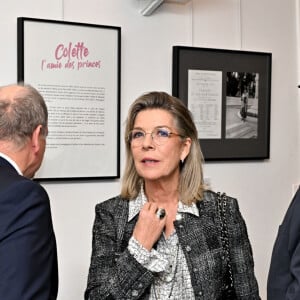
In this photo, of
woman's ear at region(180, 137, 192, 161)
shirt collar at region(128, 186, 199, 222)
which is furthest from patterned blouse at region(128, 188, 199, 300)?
woman's ear at region(180, 137, 192, 161)

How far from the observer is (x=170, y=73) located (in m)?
2.54

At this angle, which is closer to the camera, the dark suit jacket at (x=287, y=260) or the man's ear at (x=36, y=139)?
the dark suit jacket at (x=287, y=260)

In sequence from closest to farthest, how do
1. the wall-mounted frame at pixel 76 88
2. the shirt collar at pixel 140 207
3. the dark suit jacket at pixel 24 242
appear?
the dark suit jacket at pixel 24 242 < the shirt collar at pixel 140 207 < the wall-mounted frame at pixel 76 88

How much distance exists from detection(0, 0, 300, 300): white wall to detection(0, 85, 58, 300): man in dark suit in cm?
83

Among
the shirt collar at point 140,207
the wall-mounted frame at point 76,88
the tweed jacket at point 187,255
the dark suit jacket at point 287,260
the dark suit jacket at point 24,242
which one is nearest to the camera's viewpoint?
the dark suit jacket at point 24,242

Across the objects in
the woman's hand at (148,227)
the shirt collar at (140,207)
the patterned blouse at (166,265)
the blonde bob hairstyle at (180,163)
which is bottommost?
the patterned blouse at (166,265)

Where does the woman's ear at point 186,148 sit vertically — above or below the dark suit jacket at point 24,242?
above

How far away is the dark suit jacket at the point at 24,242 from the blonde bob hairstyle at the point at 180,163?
0.56 meters

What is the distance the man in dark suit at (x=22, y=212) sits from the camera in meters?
1.18

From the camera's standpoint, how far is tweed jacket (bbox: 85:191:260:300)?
5.10 ft

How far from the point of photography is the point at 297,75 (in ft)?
9.48

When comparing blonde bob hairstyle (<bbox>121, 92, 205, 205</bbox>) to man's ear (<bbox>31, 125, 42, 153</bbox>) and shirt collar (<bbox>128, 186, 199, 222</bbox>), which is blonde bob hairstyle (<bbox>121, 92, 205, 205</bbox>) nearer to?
shirt collar (<bbox>128, 186, 199, 222</bbox>)

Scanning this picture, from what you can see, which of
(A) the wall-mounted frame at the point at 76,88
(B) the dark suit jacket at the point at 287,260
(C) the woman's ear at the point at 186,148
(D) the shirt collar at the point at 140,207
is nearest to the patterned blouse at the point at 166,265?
(D) the shirt collar at the point at 140,207

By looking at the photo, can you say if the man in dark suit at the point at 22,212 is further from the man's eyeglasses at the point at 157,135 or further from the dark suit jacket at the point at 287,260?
the dark suit jacket at the point at 287,260
